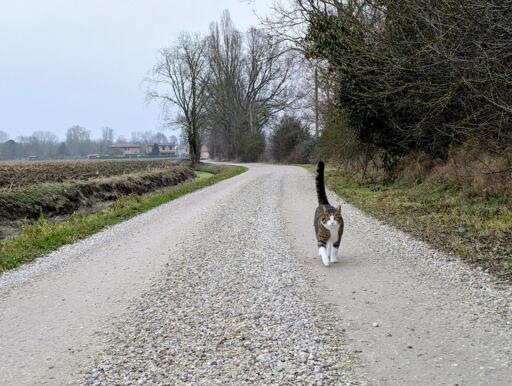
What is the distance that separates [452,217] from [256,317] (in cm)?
755

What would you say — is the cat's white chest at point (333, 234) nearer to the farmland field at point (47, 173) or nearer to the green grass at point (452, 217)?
the green grass at point (452, 217)

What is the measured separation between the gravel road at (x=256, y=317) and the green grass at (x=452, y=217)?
52 cm

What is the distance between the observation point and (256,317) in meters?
5.64

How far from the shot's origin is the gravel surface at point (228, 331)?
168 inches

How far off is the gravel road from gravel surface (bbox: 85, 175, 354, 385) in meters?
0.02

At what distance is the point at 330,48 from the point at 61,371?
14.7m

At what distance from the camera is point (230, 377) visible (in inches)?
165

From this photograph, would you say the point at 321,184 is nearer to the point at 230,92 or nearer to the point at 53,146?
the point at 230,92

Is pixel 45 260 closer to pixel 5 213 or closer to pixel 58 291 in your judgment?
pixel 58 291

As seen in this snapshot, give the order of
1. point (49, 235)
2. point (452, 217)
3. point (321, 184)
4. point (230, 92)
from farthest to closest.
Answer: point (230, 92) < point (49, 235) < point (452, 217) < point (321, 184)

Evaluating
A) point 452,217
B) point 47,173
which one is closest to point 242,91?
point 47,173

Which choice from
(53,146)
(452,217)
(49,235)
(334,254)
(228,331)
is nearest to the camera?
(228,331)

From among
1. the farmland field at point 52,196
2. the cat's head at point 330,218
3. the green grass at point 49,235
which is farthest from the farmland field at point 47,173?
the cat's head at point 330,218

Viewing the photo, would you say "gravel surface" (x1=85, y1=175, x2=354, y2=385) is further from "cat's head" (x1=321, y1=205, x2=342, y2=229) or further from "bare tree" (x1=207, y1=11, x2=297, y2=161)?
"bare tree" (x1=207, y1=11, x2=297, y2=161)
